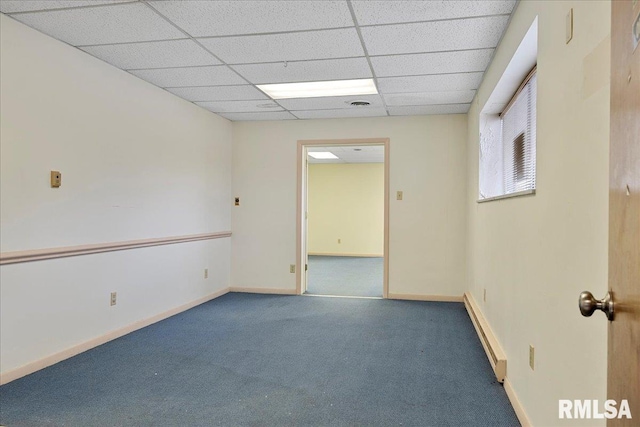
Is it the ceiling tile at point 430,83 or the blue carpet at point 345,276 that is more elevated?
the ceiling tile at point 430,83

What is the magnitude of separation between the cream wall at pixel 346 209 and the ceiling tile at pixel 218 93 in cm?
536

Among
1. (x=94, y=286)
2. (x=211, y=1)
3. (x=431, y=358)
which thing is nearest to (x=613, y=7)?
(x=211, y=1)

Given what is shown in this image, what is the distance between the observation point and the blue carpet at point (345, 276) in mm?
5314

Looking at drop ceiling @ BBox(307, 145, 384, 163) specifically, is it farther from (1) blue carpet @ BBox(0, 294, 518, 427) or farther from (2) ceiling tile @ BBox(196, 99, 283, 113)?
(1) blue carpet @ BBox(0, 294, 518, 427)

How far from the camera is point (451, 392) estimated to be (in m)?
2.33

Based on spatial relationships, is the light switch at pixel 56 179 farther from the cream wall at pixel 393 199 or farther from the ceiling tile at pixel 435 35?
the cream wall at pixel 393 199

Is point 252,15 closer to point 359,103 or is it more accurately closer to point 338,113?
point 359,103

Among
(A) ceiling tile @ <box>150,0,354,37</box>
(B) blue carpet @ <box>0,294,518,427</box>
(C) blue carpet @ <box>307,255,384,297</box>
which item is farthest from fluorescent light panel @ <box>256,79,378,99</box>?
(C) blue carpet @ <box>307,255,384,297</box>

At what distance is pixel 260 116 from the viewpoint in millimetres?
4930

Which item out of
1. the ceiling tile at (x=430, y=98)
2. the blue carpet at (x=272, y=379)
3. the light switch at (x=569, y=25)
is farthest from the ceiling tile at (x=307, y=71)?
the blue carpet at (x=272, y=379)

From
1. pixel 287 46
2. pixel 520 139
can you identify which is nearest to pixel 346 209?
pixel 520 139

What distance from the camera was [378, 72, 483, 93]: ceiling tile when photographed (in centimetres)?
345

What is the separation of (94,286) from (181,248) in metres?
1.14

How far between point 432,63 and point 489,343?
6.78 feet
